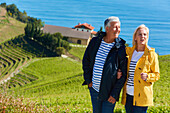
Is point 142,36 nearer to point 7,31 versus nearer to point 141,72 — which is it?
point 141,72

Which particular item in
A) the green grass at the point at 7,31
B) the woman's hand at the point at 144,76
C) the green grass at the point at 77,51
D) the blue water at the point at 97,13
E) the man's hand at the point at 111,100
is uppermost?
the blue water at the point at 97,13

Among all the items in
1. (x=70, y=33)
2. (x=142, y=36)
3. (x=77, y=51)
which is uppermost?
(x=70, y=33)

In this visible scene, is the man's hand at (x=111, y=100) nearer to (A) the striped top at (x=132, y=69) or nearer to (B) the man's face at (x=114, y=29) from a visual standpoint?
(A) the striped top at (x=132, y=69)

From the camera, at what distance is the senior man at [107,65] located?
3697 millimetres

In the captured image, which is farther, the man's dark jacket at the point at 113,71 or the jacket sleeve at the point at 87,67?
the jacket sleeve at the point at 87,67

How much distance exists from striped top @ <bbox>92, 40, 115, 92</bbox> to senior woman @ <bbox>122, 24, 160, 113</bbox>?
1.42ft

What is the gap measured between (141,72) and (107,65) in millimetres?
655

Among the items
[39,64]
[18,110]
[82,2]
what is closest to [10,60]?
[39,64]

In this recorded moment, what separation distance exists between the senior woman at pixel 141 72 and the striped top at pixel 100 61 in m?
0.43

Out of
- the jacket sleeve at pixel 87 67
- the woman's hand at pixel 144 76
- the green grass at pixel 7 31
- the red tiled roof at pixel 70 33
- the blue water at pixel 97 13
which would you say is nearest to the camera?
the woman's hand at pixel 144 76

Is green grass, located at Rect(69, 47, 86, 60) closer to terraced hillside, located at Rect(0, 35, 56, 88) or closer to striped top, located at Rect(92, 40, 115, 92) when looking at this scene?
terraced hillside, located at Rect(0, 35, 56, 88)

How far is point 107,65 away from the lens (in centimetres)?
371

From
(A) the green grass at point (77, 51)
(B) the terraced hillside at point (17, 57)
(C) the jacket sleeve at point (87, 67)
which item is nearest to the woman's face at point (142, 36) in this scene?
(C) the jacket sleeve at point (87, 67)

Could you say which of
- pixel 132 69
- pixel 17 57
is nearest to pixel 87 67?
pixel 132 69
